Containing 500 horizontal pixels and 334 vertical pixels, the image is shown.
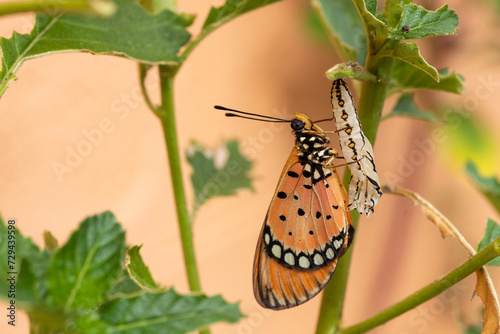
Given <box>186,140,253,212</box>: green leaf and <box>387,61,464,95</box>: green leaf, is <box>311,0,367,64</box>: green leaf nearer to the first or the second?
<box>387,61,464,95</box>: green leaf

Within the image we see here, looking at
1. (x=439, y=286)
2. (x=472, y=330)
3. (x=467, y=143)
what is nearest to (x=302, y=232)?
(x=439, y=286)

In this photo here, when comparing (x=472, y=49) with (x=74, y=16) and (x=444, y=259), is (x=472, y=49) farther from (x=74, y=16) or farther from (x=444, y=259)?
(x=74, y=16)

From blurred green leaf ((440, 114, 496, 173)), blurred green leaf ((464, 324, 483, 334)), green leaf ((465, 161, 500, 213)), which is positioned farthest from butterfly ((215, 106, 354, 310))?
blurred green leaf ((440, 114, 496, 173))

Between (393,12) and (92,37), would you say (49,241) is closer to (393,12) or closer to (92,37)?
(92,37)

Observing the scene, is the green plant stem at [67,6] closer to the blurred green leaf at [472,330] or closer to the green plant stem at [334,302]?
the green plant stem at [334,302]

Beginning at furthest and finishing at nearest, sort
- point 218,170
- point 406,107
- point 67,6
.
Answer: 1. point 218,170
2. point 406,107
3. point 67,6

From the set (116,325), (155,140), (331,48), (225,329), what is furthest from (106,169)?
(116,325)
